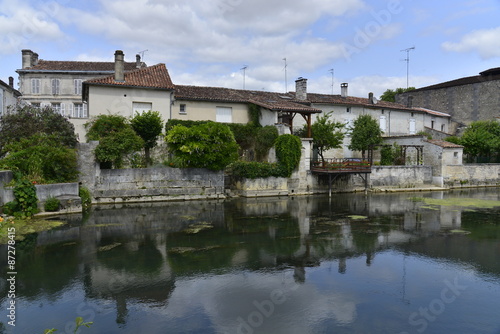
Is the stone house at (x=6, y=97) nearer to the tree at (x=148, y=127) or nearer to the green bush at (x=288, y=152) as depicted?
the tree at (x=148, y=127)

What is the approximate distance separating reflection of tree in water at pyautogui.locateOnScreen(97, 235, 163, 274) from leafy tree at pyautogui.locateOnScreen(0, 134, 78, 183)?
28.1 feet

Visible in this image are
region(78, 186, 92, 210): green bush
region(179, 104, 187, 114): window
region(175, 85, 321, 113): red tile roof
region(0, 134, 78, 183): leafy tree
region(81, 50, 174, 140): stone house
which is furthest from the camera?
region(179, 104, 187, 114): window

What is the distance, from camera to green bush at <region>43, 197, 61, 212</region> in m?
16.4

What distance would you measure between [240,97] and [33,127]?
15333 millimetres

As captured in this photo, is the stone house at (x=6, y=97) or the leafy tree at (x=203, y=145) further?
the stone house at (x=6, y=97)

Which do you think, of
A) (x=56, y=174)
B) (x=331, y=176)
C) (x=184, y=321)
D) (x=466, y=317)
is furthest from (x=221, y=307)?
(x=331, y=176)

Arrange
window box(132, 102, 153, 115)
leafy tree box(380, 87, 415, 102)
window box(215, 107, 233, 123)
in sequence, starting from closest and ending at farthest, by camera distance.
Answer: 1. window box(132, 102, 153, 115)
2. window box(215, 107, 233, 123)
3. leafy tree box(380, 87, 415, 102)

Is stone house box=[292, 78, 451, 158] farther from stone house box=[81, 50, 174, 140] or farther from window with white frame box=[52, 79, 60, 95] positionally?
window with white frame box=[52, 79, 60, 95]

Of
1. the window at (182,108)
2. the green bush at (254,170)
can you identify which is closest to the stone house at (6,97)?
the window at (182,108)

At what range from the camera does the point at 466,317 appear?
6875 millimetres

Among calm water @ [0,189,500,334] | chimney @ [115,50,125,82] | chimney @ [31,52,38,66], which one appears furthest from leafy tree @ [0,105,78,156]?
chimney @ [31,52,38,66]

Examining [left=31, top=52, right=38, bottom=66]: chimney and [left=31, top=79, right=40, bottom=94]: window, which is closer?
[left=31, top=79, right=40, bottom=94]: window

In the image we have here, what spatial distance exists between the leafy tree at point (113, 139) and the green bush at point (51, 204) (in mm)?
4067

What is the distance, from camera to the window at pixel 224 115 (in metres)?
28.6
